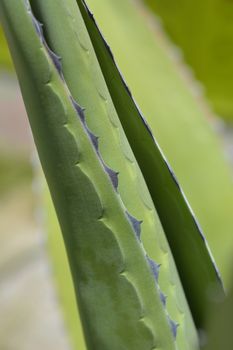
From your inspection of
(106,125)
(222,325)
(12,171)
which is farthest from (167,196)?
(12,171)

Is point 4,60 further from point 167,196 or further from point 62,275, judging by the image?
point 167,196

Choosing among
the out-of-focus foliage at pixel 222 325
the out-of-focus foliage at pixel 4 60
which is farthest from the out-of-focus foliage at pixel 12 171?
the out-of-focus foliage at pixel 222 325

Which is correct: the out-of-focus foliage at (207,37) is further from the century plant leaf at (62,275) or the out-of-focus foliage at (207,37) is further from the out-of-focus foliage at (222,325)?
the out-of-focus foliage at (222,325)

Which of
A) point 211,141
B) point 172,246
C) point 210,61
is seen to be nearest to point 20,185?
point 210,61

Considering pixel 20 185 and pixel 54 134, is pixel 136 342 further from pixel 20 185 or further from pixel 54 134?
pixel 20 185

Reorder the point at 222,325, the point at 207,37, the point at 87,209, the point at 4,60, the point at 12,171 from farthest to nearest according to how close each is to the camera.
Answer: the point at 4,60 → the point at 207,37 → the point at 12,171 → the point at 87,209 → the point at 222,325
